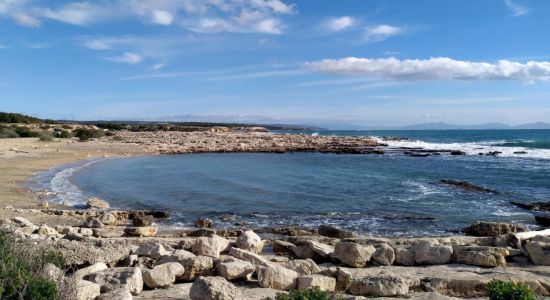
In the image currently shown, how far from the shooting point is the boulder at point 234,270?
922 centimetres

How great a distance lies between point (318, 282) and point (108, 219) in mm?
10625

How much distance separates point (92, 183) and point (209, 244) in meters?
18.9

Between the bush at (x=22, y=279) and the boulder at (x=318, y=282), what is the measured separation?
13.8 ft

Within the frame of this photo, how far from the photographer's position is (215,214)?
64.5ft

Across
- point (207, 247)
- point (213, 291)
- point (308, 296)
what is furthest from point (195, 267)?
point (308, 296)

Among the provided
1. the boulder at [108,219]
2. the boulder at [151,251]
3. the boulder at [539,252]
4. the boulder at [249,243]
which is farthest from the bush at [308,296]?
the boulder at [108,219]

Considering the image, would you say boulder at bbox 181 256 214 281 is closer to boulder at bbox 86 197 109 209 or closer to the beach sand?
the beach sand

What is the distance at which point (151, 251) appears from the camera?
10.6m

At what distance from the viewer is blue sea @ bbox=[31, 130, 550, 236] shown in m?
19.2

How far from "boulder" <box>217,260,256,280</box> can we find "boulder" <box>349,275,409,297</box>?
1943mm

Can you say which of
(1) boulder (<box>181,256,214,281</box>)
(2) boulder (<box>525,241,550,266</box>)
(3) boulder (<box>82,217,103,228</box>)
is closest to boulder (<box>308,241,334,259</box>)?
(1) boulder (<box>181,256,214,281</box>)

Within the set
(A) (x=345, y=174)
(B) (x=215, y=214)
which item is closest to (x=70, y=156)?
(A) (x=345, y=174)

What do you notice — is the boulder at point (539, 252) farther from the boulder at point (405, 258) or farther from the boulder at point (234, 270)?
the boulder at point (234, 270)

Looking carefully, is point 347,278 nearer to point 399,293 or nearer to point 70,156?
point 399,293
